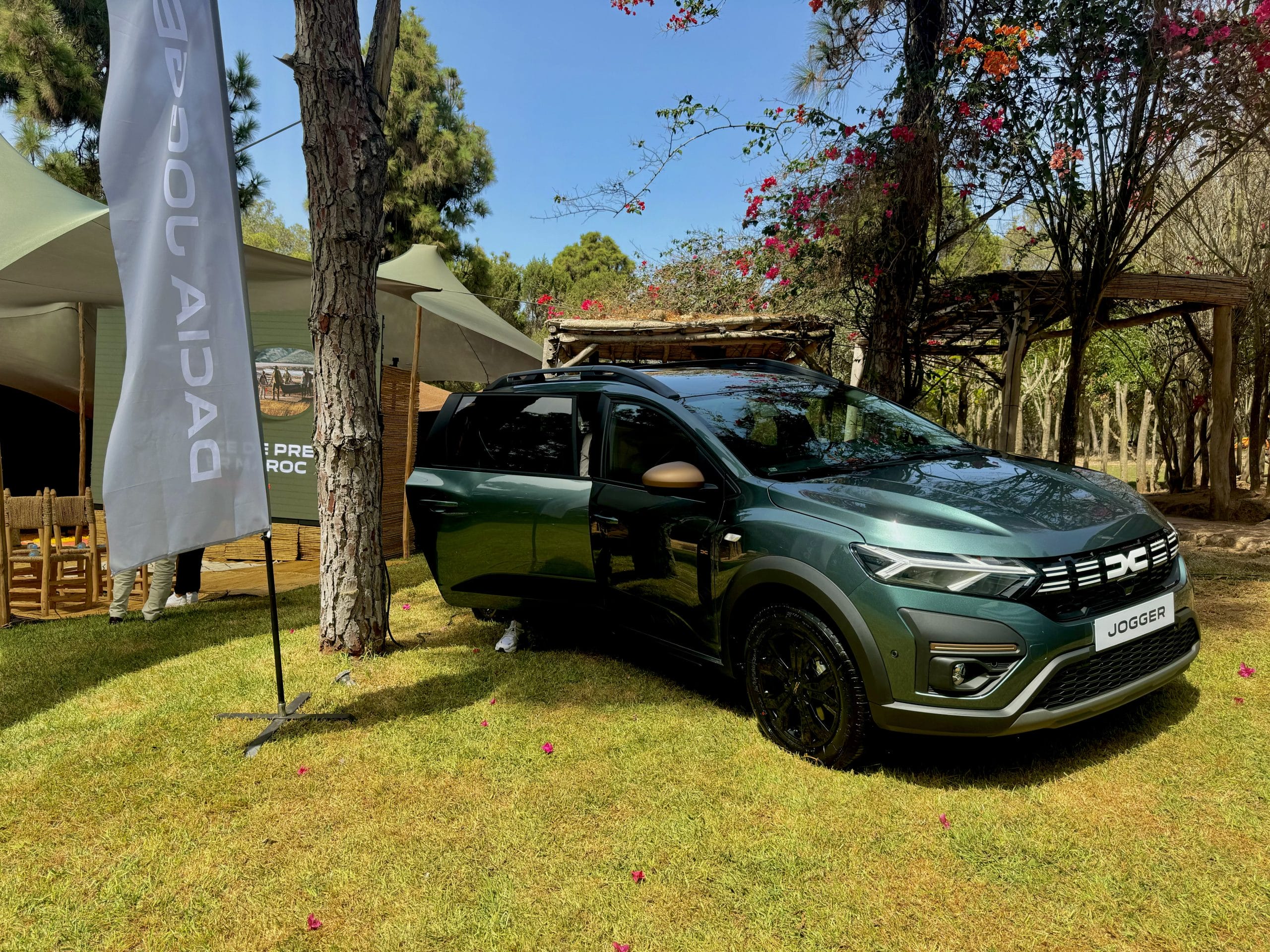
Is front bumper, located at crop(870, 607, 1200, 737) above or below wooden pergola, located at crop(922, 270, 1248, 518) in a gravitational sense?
below

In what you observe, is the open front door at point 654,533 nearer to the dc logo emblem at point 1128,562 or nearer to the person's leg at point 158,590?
the dc logo emblem at point 1128,562

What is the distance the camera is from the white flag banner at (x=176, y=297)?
3.23 m

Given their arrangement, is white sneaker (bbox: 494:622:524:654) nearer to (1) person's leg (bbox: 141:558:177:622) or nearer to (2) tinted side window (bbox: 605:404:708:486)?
(2) tinted side window (bbox: 605:404:708:486)

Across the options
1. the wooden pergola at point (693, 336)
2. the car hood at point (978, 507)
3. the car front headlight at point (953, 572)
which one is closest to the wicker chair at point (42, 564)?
the wooden pergola at point (693, 336)

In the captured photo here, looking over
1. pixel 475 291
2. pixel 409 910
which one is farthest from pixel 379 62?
pixel 475 291

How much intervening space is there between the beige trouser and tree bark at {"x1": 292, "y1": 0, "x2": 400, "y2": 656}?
6.94 ft

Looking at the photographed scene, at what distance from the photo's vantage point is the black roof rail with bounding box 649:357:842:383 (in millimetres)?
4656

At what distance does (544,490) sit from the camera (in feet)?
14.8

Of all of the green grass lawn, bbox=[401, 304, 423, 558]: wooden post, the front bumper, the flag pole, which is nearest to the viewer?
the green grass lawn

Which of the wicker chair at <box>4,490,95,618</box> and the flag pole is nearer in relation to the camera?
the flag pole

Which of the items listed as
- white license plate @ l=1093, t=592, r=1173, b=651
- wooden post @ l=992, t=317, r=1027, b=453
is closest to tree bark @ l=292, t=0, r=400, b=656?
white license plate @ l=1093, t=592, r=1173, b=651

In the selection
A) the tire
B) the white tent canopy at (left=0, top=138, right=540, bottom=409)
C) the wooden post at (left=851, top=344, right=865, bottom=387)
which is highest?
the white tent canopy at (left=0, top=138, right=540, bottom=409)

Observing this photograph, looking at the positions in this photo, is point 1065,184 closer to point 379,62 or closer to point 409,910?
point 379,62

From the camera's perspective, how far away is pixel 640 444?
4.16 metres
